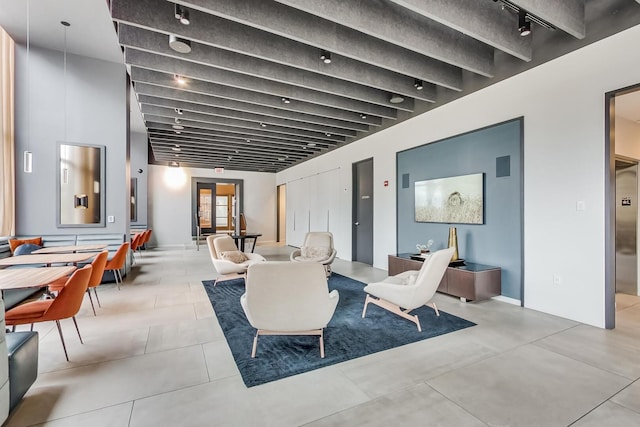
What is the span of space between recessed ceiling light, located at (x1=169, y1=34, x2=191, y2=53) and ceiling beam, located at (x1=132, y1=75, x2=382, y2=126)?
1.13 metres

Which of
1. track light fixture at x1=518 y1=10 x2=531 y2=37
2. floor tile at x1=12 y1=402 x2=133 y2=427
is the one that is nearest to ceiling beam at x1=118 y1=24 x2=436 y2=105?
track light fixture at x1=518 y1=10 x2=531 y2=37

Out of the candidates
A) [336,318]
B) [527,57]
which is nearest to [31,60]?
[336,318]

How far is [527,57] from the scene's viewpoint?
11.5ft

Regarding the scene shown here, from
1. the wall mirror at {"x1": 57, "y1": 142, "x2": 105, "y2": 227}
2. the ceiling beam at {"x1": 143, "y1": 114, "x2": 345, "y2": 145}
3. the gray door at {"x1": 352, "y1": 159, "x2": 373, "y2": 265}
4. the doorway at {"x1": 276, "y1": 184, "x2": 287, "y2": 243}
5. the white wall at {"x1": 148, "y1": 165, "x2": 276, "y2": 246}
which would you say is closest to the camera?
the wall mirror at {"x1": 57, "y1": 142, "x2": 105, "y2": 227}

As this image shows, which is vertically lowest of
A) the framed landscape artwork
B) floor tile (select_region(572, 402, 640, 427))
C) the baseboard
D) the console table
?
floor tile (select_region(572, 402, 640, 427))

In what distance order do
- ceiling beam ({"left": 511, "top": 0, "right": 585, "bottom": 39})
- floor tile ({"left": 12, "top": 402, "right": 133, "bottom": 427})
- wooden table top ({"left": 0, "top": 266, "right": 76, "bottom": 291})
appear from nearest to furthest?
floor tile ({"left": 12, "top": 402, "right": 133, "bottom": 427}) → wooden table top ({"left": 0, "top": 266, "right": 76, "bottom": 291}) → ceiling beam ({"left": 511, "top": 0, "right": 585, "bottom": 39})

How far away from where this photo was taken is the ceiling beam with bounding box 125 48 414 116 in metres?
3.85

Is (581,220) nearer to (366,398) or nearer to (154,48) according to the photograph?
(366,398)

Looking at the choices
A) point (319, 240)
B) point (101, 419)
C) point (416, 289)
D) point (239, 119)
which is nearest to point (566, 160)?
point (416, 289)

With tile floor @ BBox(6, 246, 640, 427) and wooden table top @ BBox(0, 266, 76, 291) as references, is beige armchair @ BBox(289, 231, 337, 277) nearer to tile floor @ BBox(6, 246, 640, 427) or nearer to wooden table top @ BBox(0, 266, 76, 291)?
tile floor @ BBox(6, 246, 640, 427)

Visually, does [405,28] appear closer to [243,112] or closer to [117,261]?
[243,112]

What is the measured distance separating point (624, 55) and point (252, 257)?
18.8ft

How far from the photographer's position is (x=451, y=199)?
4.94 metres

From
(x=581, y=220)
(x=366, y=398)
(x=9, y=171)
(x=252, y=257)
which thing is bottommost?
(x=366, y=398)
